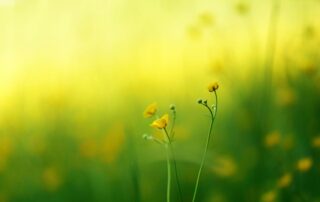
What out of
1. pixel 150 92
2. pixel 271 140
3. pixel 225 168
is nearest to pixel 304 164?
pixel 271 140

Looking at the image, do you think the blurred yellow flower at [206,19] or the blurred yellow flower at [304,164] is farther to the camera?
the blurred yellow flower at [206,19]

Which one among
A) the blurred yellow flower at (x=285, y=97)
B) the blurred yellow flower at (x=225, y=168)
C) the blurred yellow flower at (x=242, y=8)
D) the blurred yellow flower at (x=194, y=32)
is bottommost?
the blurred yellow flower at (x=225, y=168)

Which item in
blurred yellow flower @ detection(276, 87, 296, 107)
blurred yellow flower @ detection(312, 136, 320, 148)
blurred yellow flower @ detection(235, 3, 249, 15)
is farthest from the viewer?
blurred yellow flower @ detection(235, 3, 249, 15)

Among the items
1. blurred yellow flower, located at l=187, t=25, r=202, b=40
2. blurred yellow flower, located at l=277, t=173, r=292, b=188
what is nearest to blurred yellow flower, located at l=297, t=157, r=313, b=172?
blurred yellow flower, located at l=277, t=173, r=292, b=188

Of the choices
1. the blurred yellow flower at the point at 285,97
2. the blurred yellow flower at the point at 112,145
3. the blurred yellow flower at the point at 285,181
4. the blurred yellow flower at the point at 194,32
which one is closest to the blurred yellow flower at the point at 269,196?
the blurred yellow flower at the point at 285,181

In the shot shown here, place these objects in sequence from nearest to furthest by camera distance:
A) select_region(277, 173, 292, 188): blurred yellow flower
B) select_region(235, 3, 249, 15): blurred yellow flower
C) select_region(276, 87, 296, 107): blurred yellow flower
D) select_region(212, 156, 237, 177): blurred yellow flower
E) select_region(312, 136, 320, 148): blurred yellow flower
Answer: select_region(277, 173, 292, 188): blurred yellow flower → select_region(312, 136, 320, 148): blurred yellow flower → select_region(212, 156, 237, 177): blurred yellow flower → select_region(276, 87, 296, 107): blurred yellow flower → select_region(235, 3, 249, 15): blurred yellow flower

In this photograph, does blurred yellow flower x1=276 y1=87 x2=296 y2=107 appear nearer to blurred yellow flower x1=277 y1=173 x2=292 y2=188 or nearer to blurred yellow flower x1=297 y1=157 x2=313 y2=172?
blurred yellow flower x1=297 y1=157 x2=313 y2=172

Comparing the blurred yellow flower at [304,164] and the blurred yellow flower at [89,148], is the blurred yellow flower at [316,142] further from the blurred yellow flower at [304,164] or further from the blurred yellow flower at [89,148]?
the blurred yellow flower at [89,148]
